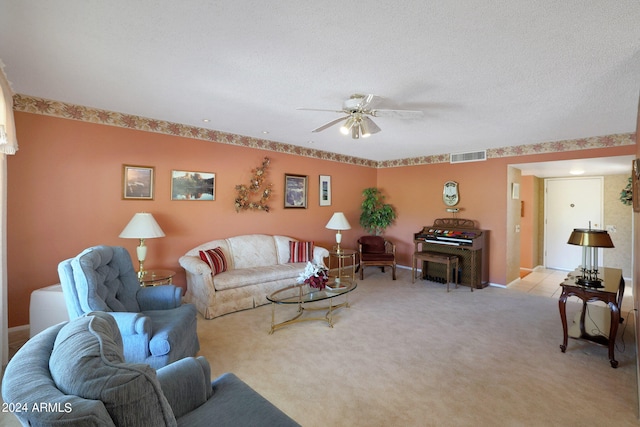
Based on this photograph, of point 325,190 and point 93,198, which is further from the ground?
point 325,190

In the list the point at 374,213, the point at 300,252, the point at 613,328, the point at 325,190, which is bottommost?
the point at 613,328

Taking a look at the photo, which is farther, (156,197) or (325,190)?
(325,190)

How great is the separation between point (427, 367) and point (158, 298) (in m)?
2.49

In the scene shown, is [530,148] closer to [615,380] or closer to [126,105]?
[615,380]

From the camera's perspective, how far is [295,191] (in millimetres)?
5488

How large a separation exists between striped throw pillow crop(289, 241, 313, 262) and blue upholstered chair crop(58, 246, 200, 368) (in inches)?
90.9

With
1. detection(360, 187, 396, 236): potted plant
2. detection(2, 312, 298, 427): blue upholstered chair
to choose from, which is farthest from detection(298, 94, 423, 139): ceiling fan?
detection(360, 187, 396, 236): potted plant

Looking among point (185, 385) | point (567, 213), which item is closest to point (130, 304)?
point (185, 385)

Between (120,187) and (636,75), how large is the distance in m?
5.22

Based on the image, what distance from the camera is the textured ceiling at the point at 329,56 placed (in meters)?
1.68

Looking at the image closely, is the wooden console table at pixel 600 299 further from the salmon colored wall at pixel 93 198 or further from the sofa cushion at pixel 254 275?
the salmon colored wall at pixel 93 198

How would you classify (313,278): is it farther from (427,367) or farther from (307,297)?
(427,367)

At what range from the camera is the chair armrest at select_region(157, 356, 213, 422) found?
1351 millimetres

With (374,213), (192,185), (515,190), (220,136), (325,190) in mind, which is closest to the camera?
(192,185)
